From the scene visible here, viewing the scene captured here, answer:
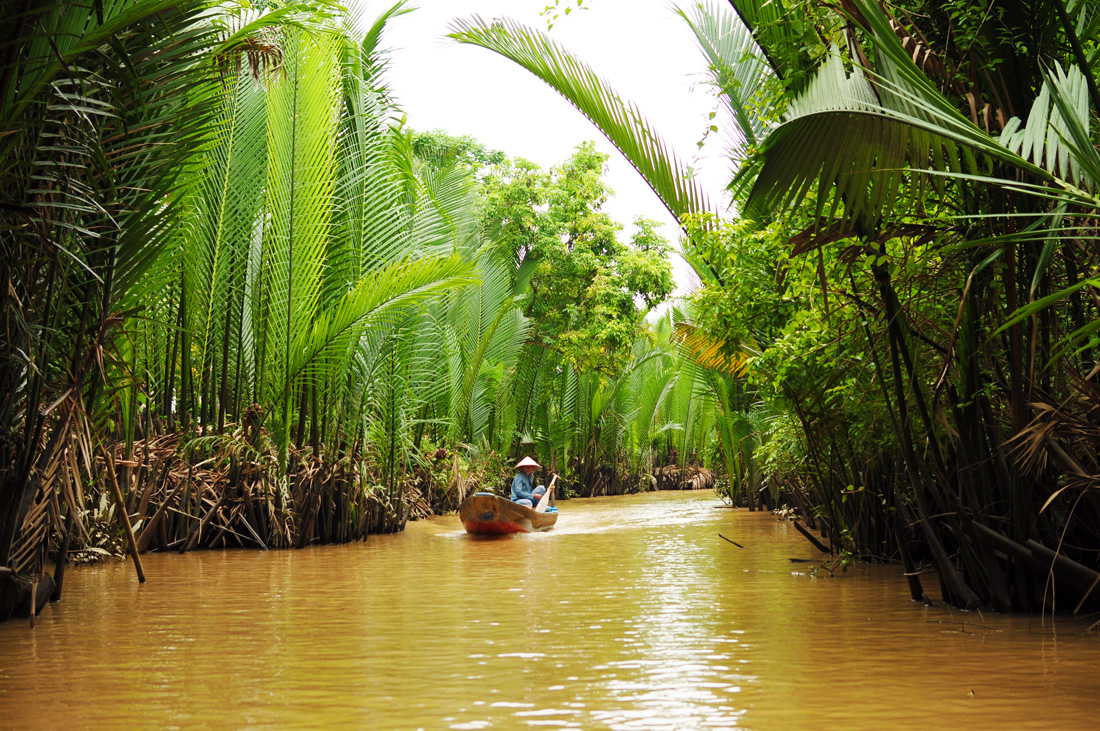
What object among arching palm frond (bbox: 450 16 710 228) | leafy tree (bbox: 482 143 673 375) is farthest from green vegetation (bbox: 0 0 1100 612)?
leafy tree (bbox: 482 143 673 375)

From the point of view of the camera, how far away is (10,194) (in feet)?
14.9

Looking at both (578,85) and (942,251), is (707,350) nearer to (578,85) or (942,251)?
(578,85)

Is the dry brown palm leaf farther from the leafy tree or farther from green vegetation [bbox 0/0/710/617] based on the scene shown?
the leafy tree

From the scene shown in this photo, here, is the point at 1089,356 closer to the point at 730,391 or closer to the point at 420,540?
the point at 420,540

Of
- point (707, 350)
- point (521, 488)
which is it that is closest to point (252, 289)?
point (707, 350)

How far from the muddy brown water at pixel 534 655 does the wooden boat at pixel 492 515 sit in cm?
393

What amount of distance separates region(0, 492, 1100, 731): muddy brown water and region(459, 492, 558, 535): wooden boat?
3.93 m

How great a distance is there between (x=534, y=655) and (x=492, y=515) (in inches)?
295

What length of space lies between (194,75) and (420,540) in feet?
22.7

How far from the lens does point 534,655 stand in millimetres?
4348

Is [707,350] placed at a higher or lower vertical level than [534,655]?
higher

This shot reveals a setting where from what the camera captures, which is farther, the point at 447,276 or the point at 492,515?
the point at 492,515

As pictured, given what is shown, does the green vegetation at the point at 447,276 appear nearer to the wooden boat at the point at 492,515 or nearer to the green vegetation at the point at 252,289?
the green vegetation at the point at 252,289

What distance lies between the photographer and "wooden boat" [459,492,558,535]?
11.7 m
